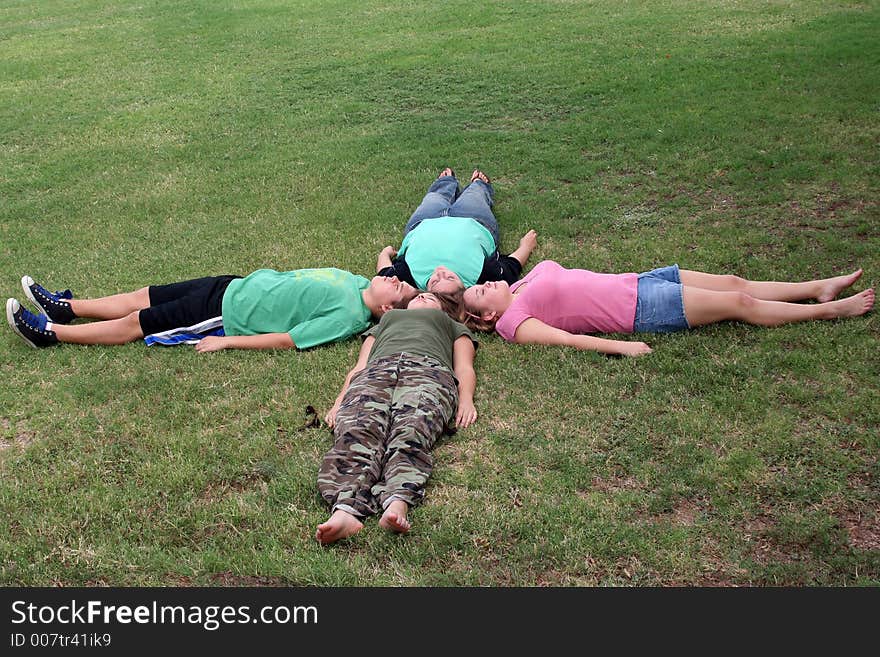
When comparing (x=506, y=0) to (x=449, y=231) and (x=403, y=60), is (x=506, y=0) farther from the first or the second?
(x=449, y=231)

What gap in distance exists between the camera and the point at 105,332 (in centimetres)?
588

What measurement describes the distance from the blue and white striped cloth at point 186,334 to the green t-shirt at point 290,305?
0.09m

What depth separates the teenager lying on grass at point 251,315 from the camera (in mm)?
5660

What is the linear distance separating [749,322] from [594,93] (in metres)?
6.31

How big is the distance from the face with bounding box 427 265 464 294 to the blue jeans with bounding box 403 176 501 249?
4.42 ft

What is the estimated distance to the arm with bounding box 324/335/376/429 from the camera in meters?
4.59

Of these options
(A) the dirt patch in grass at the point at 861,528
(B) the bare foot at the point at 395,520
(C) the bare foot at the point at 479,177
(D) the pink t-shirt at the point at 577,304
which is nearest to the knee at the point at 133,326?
(D) the pink t-shirt at the point at 577,304

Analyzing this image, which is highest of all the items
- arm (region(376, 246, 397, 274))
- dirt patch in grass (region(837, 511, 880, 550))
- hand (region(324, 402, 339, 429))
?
arm (region(376, 246, 397, 274))

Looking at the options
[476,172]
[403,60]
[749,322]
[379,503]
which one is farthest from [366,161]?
[379,503]

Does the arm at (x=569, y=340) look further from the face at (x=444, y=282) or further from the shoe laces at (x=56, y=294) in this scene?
the shoe laces at (x=56, y=294)

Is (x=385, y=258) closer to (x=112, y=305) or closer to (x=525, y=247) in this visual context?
(x=525, y=247)

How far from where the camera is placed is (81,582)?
3574mm

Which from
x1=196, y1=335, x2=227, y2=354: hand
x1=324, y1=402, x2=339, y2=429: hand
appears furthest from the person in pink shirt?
x1=196, y1=335, x2=227, y2=354: hand

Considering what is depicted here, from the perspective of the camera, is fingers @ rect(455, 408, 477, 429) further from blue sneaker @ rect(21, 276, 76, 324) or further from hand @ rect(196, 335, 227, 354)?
blue sneaker @ rect(21, 276, 76, 324)
